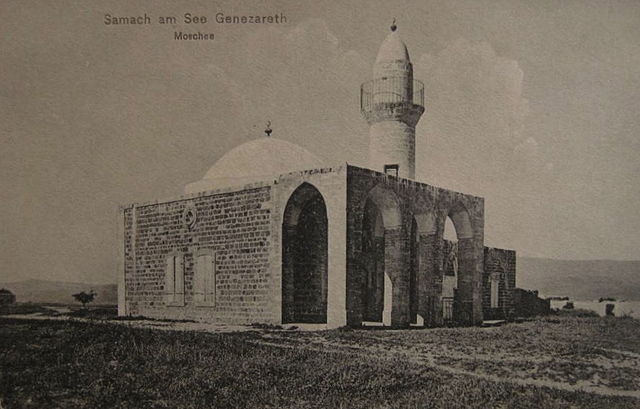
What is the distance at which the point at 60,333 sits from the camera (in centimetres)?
870

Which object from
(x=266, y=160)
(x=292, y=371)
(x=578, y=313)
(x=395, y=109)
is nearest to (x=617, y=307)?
(x=578, y=313)

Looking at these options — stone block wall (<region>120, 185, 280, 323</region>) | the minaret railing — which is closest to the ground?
stone block wall (<region>120, 185, 280, 323</region>)

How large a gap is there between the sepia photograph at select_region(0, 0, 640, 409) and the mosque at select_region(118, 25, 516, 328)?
56 millimetres

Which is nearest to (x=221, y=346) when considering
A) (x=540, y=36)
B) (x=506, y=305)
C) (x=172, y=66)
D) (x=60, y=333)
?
(x=60, y=333)

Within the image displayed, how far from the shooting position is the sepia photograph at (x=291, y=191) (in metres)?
7.28

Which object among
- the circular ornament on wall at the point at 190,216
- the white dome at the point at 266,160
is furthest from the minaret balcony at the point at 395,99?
the circular ornament on wall at the point at 190,216

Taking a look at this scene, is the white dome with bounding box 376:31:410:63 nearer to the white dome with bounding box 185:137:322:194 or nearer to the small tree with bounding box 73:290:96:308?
the white dome with bounding box 185:137:322:194

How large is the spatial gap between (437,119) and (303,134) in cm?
287

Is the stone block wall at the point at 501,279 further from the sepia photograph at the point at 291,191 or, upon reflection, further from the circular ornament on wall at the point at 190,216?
the circular ornament on wall at the point at 190,216

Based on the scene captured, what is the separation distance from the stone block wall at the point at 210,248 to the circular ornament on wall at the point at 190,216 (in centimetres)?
2

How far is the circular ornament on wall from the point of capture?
1382 cm

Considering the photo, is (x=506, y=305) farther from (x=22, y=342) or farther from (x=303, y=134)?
(x=22, y=342)

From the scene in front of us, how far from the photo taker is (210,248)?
1338 cm

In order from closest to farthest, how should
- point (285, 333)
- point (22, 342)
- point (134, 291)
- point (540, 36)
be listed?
1. point (22, 342)
2. point (540, 36)
3. point (285, 333)
4. point (134, 291)
